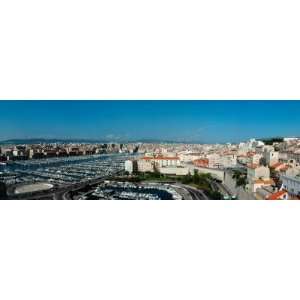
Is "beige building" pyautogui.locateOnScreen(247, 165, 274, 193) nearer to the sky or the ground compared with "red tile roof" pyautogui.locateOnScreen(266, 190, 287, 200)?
nearer to the sky

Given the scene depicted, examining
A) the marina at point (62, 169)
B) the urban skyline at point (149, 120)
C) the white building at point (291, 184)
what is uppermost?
the urban skyline at point (149, 120)

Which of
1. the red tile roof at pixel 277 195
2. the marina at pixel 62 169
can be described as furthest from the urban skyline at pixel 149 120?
the red tile roof at pixel 277 195

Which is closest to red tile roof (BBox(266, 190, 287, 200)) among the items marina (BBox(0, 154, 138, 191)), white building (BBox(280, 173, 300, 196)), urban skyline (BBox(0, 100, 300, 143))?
white building (BBox(280, 173, 300, 196))

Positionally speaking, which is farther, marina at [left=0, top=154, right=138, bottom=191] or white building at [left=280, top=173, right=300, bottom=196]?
marina at [left=0, top=154, right=138, bottom=191]

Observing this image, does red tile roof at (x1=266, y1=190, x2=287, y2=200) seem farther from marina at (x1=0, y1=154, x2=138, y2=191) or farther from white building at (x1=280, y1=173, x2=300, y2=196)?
marina at (x1=0, y1=154, x2=138, y2=191)

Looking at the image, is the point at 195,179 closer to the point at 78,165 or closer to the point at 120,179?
the point at 120,179

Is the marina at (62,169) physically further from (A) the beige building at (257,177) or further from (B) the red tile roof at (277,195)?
(B) the red tile roof at (277,195)

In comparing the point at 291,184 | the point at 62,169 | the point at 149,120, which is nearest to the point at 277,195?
the point at 291,184

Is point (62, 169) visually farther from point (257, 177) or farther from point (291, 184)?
point (291, 184)
